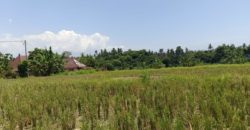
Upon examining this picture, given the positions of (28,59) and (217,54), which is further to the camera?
(217,54)

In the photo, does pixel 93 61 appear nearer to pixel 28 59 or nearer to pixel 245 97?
pixel 28 59

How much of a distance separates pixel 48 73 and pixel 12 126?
3823cm

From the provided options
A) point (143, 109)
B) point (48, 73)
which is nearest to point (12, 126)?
point (143, 109)

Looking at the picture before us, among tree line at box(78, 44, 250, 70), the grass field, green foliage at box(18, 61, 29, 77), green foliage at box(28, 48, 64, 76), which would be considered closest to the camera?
the grass field

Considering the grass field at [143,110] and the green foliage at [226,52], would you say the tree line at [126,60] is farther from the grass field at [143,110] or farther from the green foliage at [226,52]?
the grass field at [143,110]

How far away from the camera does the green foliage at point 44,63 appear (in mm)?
43312

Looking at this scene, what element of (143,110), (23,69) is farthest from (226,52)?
(143,110)

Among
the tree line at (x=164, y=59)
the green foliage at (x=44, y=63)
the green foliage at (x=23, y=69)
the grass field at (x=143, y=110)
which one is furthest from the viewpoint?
the tree line at (x=164, y=59)

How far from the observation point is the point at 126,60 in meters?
65.7

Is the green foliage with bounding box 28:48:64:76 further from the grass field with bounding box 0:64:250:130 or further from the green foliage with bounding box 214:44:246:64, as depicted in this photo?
the grass field with bounding box 0:64:250:130

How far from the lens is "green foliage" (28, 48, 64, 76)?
43312mm

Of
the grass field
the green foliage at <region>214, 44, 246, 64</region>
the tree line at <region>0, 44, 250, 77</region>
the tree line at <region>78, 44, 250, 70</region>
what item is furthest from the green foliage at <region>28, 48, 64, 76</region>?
the grass field

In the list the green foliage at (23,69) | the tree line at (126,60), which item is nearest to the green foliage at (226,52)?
the tree line at (126,60)

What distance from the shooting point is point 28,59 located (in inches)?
1779
